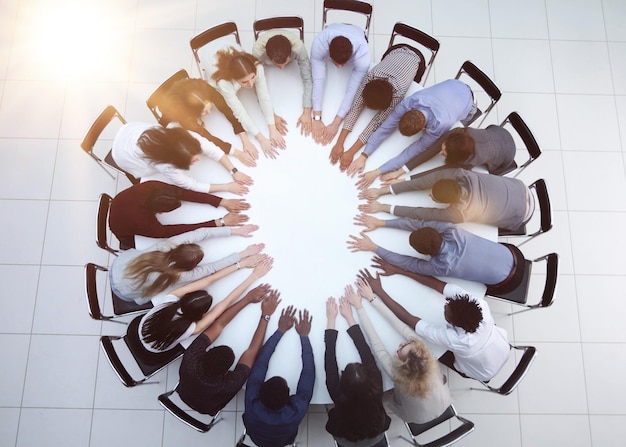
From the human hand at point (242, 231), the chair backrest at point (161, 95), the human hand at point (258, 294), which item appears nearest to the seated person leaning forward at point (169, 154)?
the chair backrest at point (161, 95)

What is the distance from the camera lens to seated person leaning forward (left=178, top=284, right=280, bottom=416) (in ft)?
7.40

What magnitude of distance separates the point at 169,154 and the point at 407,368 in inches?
68.5

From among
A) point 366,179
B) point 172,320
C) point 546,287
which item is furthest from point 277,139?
point 546,287

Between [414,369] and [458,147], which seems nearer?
[414,369]

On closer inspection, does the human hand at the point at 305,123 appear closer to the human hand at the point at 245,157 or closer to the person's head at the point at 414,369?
the human hand at the point at 245,157

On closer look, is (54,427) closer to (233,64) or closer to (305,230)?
(305,230)

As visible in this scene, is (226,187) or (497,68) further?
(497,68)

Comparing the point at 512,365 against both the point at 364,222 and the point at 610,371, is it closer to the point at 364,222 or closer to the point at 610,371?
the point at 610,371

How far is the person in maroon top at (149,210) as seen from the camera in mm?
2438

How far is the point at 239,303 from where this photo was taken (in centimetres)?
248

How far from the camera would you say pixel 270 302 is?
96.0 inches

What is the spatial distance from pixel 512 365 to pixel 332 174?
1.93m

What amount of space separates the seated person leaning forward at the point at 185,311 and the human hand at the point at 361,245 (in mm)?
475

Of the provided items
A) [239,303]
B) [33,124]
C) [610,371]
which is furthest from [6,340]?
[610,371]
